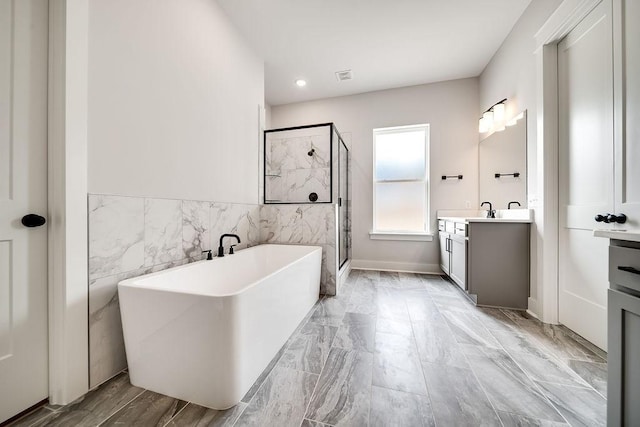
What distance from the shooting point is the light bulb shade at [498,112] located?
269cm

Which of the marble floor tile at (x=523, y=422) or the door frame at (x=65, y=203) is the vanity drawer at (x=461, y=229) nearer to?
the marble floor tile at (x=523, y=422)

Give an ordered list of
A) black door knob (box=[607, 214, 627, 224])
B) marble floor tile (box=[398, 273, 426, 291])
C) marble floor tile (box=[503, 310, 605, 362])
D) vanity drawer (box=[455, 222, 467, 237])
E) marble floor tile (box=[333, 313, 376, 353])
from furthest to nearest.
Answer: marble floor tile (box=[398, 273, 426, 291])
vanity drawer (box=[455, 222, 467, 237])
marble floor tile (box=[333, 313, 376, 353])
marble floor tile (box=[503, 310, 605, 362])
black door knob (box=[607, 214, 627, 224])

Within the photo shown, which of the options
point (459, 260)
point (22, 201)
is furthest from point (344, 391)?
point (459, 260)

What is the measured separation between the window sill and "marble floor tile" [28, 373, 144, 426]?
10.3ft

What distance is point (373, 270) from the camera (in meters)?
3.68

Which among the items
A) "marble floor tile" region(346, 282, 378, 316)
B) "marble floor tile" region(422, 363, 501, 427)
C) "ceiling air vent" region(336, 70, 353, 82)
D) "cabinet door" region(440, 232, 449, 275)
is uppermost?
"ceiling air vent" region(336, 70, 353, 82)

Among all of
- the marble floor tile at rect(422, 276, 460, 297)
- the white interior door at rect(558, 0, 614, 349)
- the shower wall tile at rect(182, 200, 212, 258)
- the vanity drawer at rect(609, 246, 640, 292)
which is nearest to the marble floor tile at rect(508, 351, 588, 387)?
the white interior door at rect(558, 0, 614, 349)

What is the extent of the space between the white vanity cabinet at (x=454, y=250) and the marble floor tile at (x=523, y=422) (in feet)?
4.89

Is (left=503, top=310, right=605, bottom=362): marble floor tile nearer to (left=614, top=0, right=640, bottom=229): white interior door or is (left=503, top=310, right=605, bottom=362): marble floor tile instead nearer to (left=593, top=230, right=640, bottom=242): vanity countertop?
(left=614, top=0, right=640, bottom=229): white interior door

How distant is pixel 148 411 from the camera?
1.07 m

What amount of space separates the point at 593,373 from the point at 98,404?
2.55 metres

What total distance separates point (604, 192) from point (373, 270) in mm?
2585

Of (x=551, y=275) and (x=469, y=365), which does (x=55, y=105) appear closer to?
(x=469, y=365)

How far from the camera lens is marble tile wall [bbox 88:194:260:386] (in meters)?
1.22
